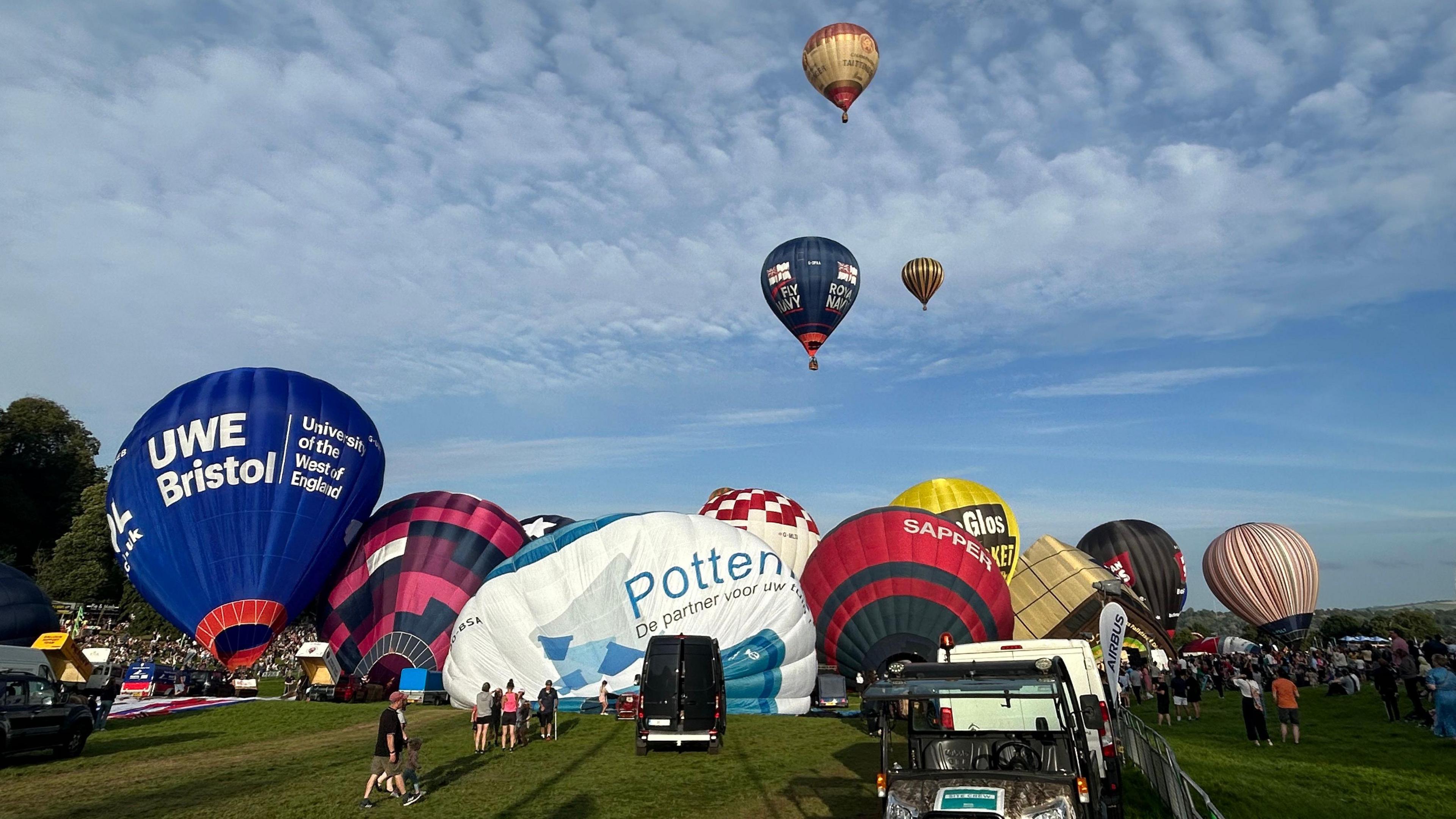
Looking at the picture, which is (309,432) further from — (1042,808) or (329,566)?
(1042,808)

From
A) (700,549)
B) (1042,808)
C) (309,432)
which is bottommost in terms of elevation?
(1042,808)

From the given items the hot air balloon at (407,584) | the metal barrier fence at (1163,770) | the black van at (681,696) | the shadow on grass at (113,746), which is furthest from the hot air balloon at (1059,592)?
the shadow on grass at (113,746)

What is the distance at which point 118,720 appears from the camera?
25109 millimetres

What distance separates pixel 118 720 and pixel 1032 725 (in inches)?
1048

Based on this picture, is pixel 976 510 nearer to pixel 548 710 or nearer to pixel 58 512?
pixel 548 710

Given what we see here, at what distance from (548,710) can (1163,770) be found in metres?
13.2

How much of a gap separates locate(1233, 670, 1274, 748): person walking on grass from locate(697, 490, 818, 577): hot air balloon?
2549 centimetres

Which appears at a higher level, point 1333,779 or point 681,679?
point 681,679

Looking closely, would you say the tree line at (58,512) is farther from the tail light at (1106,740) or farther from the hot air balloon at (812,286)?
the tail light at (1106,740)

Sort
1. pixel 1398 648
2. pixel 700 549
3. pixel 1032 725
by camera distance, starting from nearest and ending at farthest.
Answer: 1. pixel 1032 725
2. pixel 1398 648
3. pixel 700 549

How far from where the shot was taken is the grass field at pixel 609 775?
11906 mm

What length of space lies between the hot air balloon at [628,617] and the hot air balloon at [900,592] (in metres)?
1.66

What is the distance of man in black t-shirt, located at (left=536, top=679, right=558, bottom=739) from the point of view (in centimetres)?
1967

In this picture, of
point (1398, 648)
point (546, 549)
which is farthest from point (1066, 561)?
point (546, 549)
